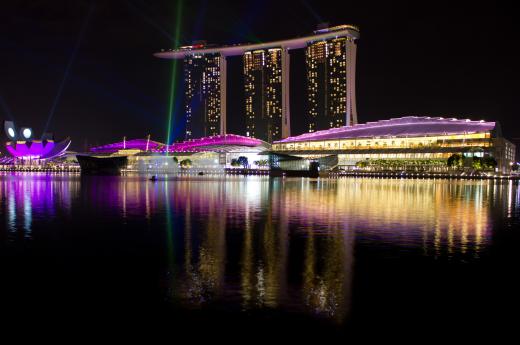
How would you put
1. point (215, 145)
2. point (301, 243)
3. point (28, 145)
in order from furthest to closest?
point (28, 145) < point (215, 145) < point (301, 243)

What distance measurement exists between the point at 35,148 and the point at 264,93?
53.1 m

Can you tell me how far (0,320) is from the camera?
23.3 feet

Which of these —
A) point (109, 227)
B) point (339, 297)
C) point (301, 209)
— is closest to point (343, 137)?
point (301, 209)

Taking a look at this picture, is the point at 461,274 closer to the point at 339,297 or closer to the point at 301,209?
the point at 339,297

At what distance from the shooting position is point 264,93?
12938cm

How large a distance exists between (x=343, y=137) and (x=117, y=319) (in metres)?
91.6

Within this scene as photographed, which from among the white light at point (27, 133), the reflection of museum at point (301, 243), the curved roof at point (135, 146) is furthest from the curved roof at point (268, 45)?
the reflection of museum at point (301, 243)

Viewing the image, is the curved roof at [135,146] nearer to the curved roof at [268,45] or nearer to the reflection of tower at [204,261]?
the curved roof at [268,45]

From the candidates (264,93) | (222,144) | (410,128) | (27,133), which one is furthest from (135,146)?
(410,128)

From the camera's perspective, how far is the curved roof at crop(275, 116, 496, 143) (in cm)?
8432

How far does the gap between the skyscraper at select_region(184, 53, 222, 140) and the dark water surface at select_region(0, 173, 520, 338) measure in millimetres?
122344

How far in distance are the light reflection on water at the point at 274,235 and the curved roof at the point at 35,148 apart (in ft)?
338

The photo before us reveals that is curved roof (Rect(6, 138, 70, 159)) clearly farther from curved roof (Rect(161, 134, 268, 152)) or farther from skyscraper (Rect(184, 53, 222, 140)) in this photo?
skyscraper (Rect(184, 53, 222, 140))

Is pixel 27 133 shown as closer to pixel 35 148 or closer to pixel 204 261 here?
pixel 35 148
